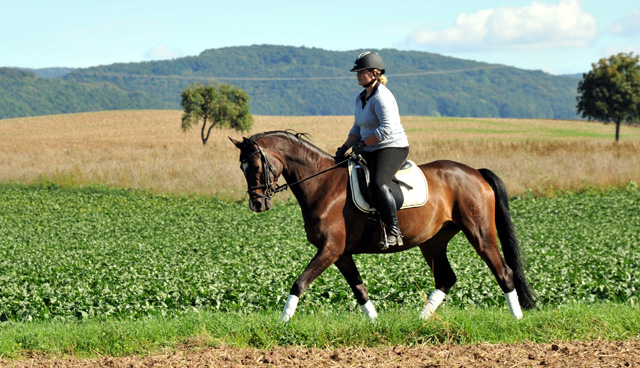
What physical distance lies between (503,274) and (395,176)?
177cm

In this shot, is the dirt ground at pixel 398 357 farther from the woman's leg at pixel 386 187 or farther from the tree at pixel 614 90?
the tree at pixel 614 90

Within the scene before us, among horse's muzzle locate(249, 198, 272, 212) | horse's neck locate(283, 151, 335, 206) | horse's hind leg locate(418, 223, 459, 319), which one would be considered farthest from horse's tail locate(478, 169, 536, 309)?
horse's muzzle locate(249, 198, 272, 212)

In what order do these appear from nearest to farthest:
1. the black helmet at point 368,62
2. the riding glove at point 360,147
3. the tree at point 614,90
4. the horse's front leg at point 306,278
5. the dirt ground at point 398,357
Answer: the dirt ground at point 398,357
the horse's front leg at point 306,278
the black helmet at point 368,62
the riding glove at point 360,147
the tree at point 614,90

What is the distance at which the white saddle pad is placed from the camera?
745cm

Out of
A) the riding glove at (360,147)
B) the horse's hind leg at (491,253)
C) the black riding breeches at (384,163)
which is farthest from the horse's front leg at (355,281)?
the horse's hind leg at (491,253)

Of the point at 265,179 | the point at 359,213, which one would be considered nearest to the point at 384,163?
the point at 359,213

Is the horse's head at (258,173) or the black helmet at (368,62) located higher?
the black helmet at (368,62)

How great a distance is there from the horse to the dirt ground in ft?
2.91

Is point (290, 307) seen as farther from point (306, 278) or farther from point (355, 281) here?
point (355, 281)

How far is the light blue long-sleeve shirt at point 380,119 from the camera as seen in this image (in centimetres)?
726

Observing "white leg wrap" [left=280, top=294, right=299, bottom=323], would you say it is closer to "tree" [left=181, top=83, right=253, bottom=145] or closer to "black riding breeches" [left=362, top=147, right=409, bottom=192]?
"black riding breeches" [left=362, top=147, right=409, bottom=192]

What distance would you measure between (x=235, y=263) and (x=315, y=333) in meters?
7.86

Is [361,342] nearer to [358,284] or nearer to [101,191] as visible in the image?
[358,284]

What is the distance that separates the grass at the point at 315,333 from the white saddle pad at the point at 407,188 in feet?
4.23
